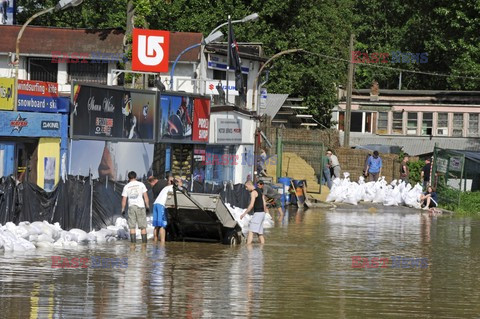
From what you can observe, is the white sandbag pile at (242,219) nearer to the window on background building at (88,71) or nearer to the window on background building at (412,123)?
the window on background building at (88,71)

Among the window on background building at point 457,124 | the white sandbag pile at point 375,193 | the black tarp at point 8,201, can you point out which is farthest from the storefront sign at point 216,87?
the window on background building at point 457,124

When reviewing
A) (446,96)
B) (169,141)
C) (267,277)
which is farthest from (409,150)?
(267,277)

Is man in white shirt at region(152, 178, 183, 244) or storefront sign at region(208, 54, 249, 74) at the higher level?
storefront sign at region(208, 54, 249, 74)

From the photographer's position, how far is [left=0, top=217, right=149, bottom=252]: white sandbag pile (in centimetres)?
2031

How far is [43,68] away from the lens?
44375 mm

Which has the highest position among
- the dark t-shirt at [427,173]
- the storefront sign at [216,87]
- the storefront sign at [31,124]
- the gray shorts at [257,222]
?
the storefront sign at [216,87]

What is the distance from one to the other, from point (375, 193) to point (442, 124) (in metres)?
25.7

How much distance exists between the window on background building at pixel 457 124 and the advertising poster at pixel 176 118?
3283 centimetres

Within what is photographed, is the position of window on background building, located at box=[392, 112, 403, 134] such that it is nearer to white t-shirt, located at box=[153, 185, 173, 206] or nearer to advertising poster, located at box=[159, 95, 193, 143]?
advertising poster, located at box=[159, 95, 193, 143]

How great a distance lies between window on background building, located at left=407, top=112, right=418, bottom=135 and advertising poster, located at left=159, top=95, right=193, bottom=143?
3287cm

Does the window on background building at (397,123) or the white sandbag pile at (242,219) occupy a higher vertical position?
the window on background building at (397,123)

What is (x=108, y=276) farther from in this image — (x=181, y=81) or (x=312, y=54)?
(x=312, y=54)

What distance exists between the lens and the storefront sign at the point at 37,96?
27219 mm

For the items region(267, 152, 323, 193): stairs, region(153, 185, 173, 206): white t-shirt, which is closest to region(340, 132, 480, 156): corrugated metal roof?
region(267, 152, 323, 193): stairs
